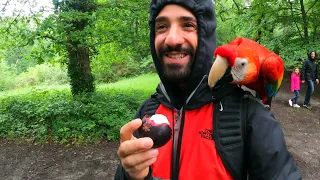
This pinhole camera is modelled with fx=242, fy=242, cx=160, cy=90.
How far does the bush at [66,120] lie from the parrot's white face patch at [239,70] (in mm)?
5442

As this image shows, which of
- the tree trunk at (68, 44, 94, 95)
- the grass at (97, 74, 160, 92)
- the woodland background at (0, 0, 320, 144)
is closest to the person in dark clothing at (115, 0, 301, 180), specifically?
the woodland background at (0, 0, 320, 144)

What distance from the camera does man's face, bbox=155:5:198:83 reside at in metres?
1.49

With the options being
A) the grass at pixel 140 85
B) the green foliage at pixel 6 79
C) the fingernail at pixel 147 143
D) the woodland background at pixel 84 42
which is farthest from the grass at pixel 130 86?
the fingernail at pixel 147 143

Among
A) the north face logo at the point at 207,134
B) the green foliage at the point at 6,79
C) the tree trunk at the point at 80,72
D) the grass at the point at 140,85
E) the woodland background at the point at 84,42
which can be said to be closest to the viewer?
the north face logo at the point at 207,134

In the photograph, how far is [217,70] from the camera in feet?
4.91

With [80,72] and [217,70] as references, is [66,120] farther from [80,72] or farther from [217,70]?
[217,70]

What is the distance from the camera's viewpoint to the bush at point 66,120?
6652 mm

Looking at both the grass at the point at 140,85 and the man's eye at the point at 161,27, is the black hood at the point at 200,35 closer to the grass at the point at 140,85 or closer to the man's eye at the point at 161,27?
the man's eye at the point at 161,27

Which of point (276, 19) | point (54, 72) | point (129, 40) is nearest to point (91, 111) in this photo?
point (129, 40)

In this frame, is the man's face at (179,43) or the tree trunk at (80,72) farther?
the tree trunk at (80,72)

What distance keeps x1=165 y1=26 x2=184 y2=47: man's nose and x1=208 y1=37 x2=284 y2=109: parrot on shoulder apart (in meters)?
0.27

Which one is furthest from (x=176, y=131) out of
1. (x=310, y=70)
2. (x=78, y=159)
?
(x=310, y=70)

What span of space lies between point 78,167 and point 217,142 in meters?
4.77

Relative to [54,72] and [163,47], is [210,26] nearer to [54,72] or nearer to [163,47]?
[163,47]
